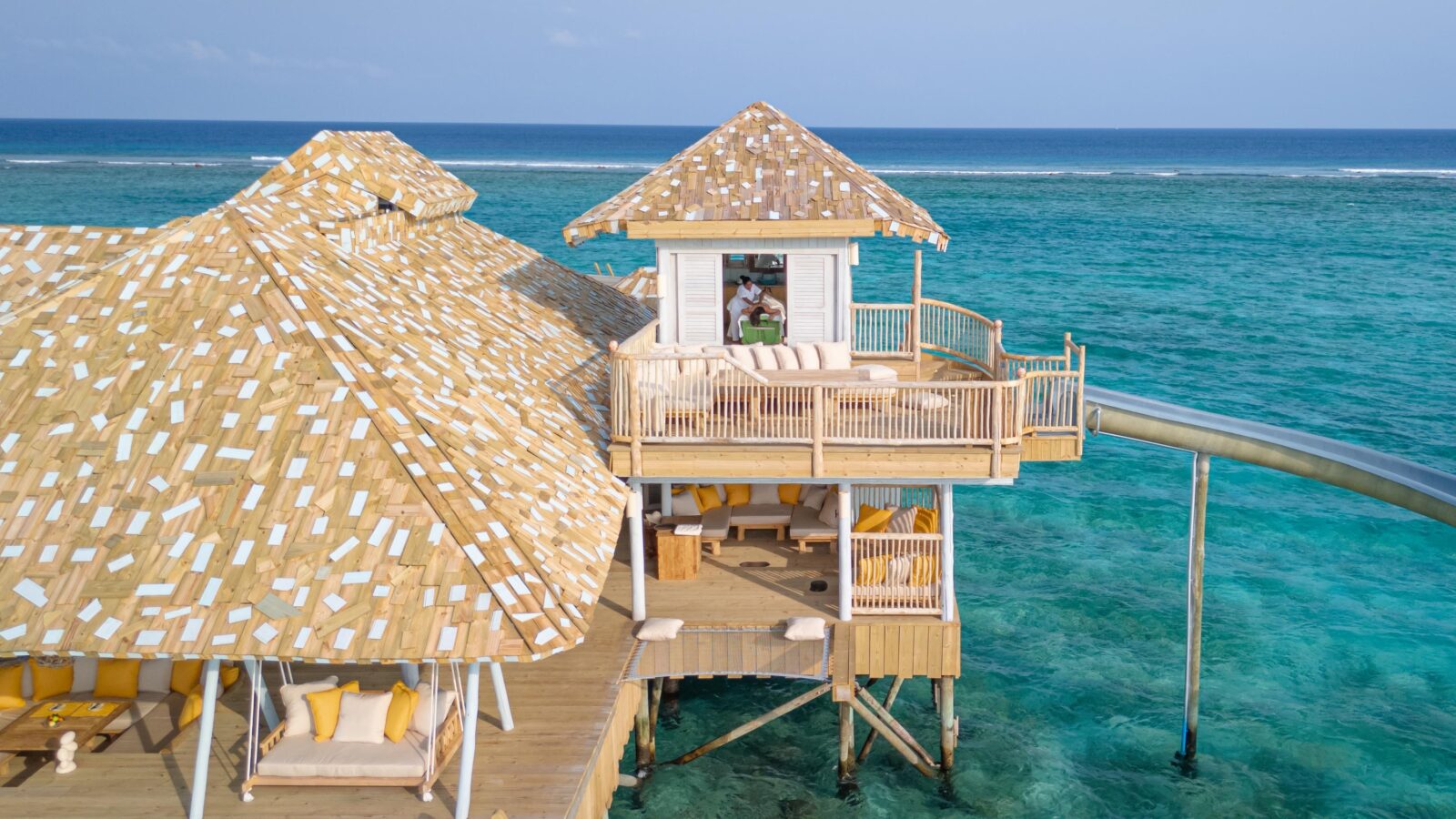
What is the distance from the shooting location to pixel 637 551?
18.1 metres

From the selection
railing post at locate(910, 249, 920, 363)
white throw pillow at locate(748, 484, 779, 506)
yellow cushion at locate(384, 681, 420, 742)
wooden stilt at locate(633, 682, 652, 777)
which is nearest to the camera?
yellow cushion at locate(384, 681, 420, 742)

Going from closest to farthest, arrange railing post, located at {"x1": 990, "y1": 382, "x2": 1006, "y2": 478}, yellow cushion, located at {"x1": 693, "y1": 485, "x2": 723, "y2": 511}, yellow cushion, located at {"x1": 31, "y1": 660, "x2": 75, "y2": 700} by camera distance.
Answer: yellow cushion, located at {"x1": 31, "y1": 660, "x2": 75, "y2": 700}
railing post, located at {"x1": 990, "y1": 382, "x2": 1006, "y2": 478}
yellow cushion, located at {"x1": 693, "y1": 485, "x2": 723, "y2": 511}

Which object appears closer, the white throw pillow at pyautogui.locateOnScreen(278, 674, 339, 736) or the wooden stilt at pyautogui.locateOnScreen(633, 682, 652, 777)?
the white throw pillow at pyautogui.locateOnScreen(278, 674, 339, 736)

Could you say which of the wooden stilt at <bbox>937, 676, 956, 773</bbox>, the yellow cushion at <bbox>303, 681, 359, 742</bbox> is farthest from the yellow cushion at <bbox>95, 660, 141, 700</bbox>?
the wooden stilt at <bbox>937, 676, 956, 773</bbox>

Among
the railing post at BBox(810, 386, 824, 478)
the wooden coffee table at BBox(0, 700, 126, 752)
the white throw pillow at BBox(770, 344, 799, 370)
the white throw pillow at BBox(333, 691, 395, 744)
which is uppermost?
the white throw pillow at BBox(770, 344, 799, 370)

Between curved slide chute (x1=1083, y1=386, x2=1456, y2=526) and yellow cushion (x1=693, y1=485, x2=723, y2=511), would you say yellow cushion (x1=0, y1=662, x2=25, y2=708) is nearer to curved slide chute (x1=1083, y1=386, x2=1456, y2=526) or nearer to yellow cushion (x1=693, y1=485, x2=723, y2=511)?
yellow cushion (x1=693, y1=485, x2=723, y2=511)

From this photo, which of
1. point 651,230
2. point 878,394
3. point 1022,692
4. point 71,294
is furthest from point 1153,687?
point 71,294

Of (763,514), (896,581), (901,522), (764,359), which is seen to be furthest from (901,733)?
(764,359)

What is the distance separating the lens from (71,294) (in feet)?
53.5

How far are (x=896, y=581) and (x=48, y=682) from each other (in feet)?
37.3

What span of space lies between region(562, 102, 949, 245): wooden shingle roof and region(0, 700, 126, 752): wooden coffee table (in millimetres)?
9048

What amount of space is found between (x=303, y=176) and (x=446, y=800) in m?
13.0

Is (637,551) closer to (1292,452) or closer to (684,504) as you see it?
(684,504)

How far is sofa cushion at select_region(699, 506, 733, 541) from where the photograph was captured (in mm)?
21094
